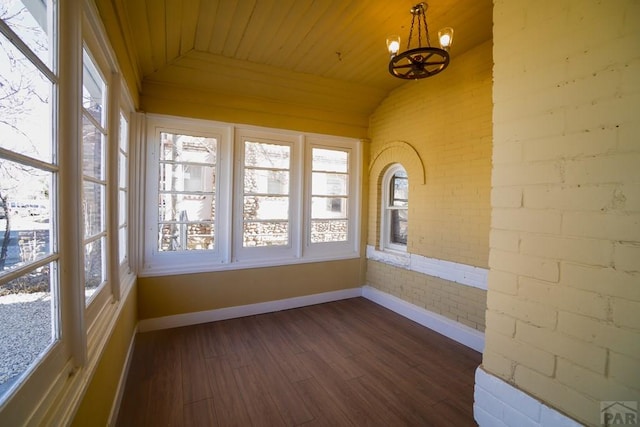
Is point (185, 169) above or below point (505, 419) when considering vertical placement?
above

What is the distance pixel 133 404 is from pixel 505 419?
246 centimetres

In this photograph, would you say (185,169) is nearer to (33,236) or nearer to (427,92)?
(33,236)

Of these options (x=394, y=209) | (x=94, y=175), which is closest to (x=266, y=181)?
(x=394, y=209)

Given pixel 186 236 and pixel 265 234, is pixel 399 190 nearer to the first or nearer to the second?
pixel 265 234

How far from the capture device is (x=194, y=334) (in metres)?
3.25

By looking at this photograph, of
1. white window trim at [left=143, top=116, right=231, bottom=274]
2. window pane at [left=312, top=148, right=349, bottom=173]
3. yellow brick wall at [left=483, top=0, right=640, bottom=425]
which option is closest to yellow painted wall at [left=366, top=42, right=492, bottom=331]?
window pane at [left=312, top=148, right=349, bottom=173]

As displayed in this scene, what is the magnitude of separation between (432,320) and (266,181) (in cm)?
284

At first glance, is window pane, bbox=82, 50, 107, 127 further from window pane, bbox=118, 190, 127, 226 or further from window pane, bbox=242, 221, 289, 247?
window pane, bbox=242, 221, 289, 247

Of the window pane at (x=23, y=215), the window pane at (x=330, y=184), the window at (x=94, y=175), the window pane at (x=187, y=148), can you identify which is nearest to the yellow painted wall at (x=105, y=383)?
the window at (x=94, y=175)

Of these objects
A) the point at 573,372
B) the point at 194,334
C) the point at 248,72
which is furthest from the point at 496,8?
the point at 194,334

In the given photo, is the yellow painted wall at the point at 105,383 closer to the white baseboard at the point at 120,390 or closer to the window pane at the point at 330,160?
the white baseboard at the point at 120,390

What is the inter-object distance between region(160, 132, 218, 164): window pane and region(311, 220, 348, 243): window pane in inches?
69.0

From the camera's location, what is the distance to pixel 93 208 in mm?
1709

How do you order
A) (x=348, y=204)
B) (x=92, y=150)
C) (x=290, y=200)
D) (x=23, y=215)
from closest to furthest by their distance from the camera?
(x=23, y=215) → (x=92, y=150) → (x=290, y=200) → (x=348, y=204)
